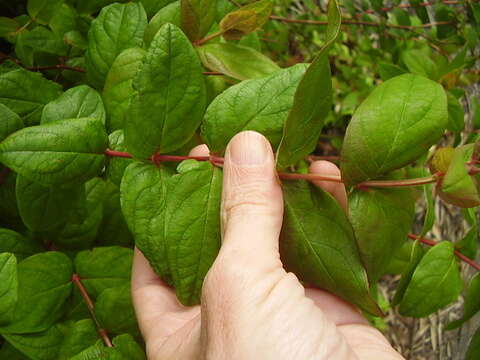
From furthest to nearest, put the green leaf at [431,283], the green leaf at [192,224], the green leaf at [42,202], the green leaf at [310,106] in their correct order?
the green leaf at [431,283] → the green leaf at [42,202] → the green leaf at [192,224] → the green leaf at [310,106]

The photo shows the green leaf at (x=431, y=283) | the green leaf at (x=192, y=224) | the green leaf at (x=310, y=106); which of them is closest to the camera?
the green leaf at (x=310, y=106)

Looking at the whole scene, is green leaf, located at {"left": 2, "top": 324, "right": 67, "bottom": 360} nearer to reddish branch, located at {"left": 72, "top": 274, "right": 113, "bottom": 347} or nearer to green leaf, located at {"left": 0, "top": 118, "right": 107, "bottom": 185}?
reddish branch, located at {"left": 72, "top": 274, "right": 113, "bottom": 347}

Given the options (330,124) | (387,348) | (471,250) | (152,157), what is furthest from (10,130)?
(330,124)

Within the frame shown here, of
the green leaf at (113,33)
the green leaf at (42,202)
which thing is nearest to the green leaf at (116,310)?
the green leaf at (42,202)

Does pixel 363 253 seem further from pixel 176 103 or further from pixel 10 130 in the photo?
pixel 10 130

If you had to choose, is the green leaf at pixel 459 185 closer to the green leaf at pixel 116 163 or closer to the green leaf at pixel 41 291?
the green leaf at pixel 116 163

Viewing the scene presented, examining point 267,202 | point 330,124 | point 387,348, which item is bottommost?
point 330,124
